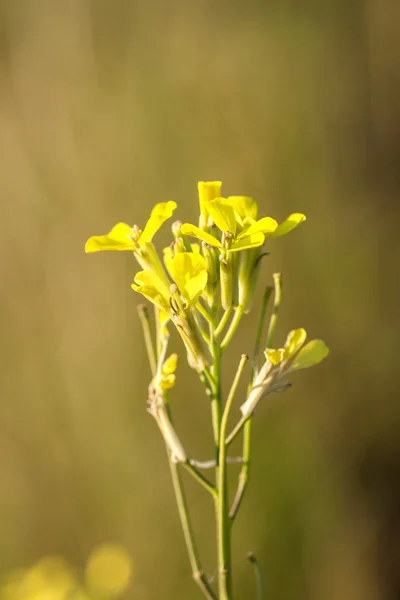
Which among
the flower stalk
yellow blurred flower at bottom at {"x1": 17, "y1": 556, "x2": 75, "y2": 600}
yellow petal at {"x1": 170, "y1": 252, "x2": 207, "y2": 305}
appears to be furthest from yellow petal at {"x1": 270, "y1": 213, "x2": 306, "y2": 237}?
yellow blurred flower at bottom at {"x1": 17, "y1": 556, "x2": 75, "y2": 600}

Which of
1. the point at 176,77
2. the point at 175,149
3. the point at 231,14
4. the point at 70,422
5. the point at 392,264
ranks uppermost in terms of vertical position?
the point at 231,14

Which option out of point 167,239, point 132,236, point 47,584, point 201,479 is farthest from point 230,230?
point 167,239

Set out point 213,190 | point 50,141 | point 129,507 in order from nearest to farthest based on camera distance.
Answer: point 213,190, point 129,507, point 50,141

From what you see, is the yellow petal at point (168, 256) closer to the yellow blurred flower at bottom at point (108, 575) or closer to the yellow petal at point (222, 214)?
the yellow petal at point (222, 214)

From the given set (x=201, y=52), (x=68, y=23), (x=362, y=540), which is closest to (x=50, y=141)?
(x=68, y=23)

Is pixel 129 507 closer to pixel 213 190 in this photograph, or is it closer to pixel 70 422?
pixel 70 422

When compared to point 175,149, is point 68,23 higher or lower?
higher

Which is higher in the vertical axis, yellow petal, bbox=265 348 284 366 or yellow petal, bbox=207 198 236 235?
yellow petal, bbox=207 198 236 235

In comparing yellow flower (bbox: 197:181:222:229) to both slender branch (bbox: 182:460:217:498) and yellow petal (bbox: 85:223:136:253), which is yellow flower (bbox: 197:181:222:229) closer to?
yellow petal (bbox: 85:223:136:253)
